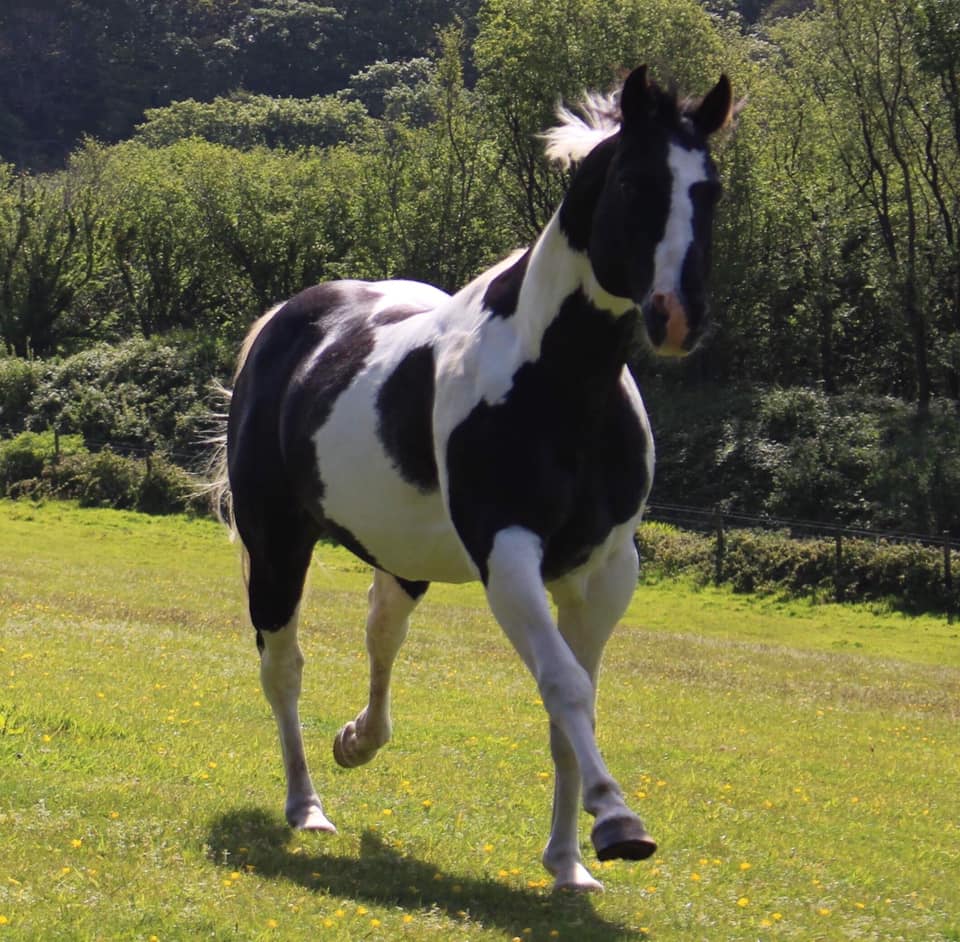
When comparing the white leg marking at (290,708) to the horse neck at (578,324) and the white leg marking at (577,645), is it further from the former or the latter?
the horse neck at (578,324)

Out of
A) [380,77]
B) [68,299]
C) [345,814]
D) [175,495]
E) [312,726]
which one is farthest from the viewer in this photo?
[380,77]

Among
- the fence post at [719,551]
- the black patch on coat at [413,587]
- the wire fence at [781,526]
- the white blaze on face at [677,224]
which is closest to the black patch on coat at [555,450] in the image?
the white blaze on face at [677,224]

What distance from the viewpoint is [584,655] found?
6.98 m

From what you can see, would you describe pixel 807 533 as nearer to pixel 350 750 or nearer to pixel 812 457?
pixel 812 457

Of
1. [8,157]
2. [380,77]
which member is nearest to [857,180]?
[380,77]

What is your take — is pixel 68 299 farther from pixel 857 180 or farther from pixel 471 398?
pixel 471 398

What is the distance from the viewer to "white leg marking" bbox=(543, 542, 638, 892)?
692 cm

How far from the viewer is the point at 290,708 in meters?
8.62

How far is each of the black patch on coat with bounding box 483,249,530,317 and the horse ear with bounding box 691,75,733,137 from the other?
47.6 inches

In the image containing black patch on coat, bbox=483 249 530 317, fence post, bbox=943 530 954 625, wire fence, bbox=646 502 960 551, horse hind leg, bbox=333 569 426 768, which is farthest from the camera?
wire fence, bbox=646 502 960 551

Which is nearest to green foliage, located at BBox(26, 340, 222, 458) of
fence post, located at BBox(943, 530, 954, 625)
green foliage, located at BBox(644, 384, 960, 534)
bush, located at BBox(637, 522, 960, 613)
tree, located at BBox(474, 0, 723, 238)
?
tree, located at BBox(474, 0, 723, 238)

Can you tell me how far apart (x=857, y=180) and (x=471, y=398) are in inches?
1828

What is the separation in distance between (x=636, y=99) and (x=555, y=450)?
147cm

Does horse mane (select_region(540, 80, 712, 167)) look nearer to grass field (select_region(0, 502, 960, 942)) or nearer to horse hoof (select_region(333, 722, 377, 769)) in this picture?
grass field (select_region(0, 502, 960, 942))
